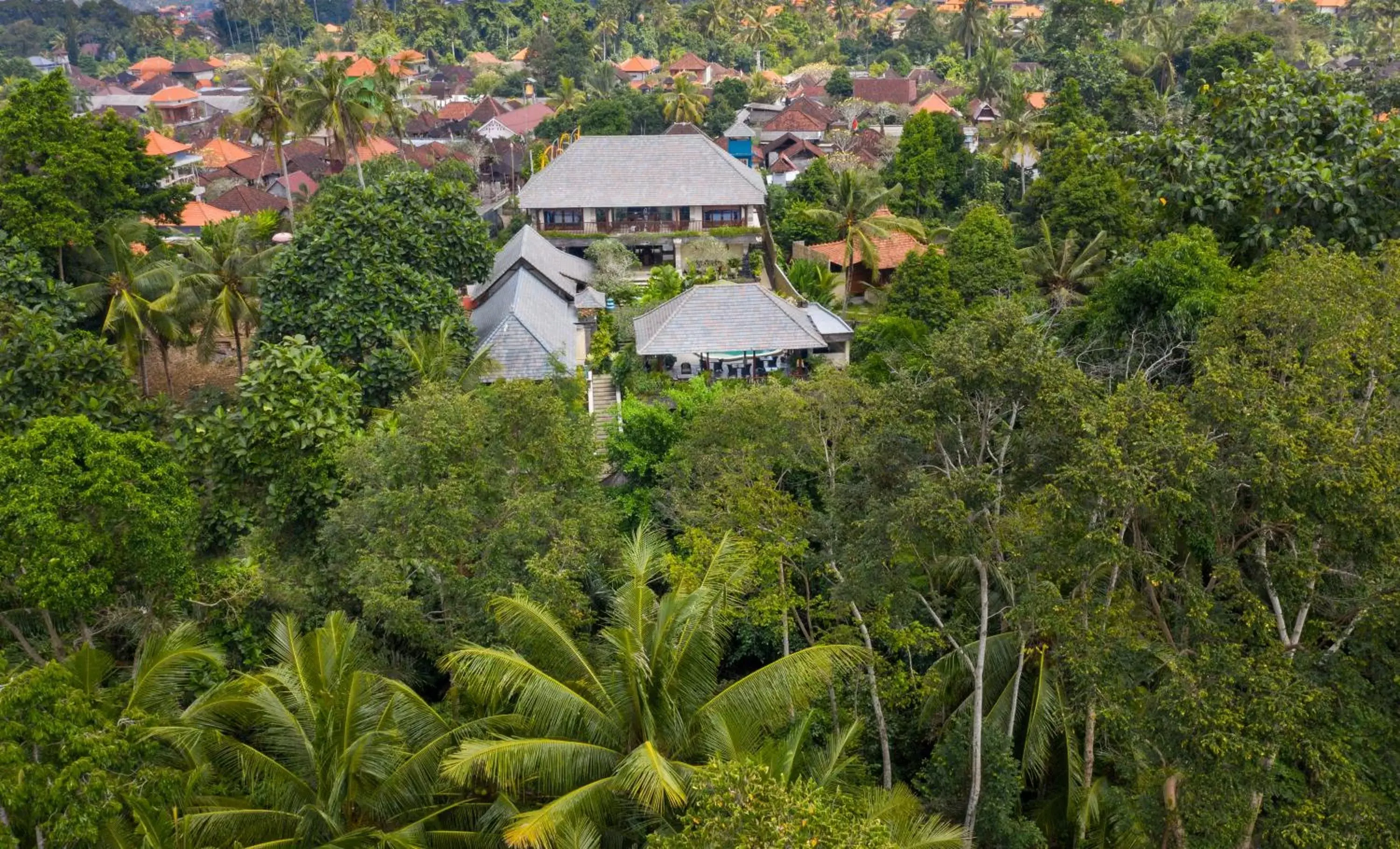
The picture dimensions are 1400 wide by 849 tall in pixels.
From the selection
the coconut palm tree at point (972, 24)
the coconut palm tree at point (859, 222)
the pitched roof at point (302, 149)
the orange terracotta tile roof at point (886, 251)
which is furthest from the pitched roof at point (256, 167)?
the coconut palm tree at point (972, 24)

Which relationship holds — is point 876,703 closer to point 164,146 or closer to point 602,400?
point 602,400

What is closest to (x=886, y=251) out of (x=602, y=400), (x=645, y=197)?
(x=645, y=197)

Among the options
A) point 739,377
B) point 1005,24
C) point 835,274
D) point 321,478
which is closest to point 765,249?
point 835,274

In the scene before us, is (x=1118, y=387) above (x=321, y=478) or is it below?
above

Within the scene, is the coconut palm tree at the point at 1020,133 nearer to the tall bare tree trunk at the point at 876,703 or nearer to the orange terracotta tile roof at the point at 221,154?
the tall bare tree trunk at the point at 876,703

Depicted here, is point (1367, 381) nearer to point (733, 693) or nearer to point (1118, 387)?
point (1118, 387)

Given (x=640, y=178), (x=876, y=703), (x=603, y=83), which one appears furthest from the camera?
(x=603, y=83)
